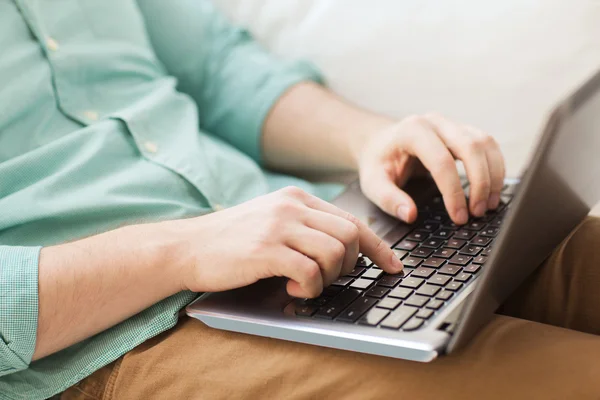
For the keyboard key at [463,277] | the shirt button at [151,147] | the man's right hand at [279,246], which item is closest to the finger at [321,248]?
the man's right hand at [279,246]

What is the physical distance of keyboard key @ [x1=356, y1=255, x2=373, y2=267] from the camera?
709 mm

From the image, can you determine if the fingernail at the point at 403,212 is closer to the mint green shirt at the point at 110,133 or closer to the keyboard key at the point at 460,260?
the keyboard key at the point at 460,260

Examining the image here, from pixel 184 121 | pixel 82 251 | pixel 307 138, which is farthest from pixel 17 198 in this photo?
pixel 307 138

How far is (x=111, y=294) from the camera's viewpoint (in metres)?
0.68

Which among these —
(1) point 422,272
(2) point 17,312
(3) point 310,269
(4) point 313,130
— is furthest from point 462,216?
(2) point 17,312

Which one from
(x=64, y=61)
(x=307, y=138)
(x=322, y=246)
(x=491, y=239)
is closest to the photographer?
(x=322, y=246)

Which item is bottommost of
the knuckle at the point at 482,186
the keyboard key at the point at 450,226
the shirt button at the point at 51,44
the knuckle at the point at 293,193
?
the keyboard key at the point at 450,226

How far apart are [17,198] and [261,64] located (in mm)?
464

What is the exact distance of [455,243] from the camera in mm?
746

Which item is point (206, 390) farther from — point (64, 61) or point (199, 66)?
point (199, 66)

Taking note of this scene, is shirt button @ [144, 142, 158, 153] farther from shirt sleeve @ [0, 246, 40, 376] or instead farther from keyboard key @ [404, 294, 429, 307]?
keyboard key @ [404, 294, 429, 307]

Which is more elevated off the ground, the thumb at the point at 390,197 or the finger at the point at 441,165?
the finger at the point at 441,165

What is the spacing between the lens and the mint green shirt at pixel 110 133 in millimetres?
700

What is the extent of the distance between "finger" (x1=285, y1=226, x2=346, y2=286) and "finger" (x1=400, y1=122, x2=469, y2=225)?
185 mm
